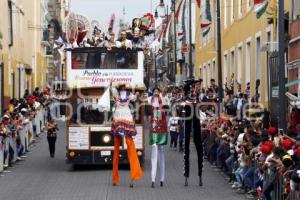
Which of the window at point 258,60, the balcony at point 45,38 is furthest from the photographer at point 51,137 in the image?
the balcony at point 45,38

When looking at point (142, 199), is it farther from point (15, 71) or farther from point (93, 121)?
point (15, 71)

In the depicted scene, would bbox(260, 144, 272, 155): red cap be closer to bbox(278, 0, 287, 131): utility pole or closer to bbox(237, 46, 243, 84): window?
bbox(278, 0, 287, 131): utility pole

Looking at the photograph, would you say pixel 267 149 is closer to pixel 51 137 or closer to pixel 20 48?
pixel 51 137

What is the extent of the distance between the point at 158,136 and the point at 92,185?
6.42ft

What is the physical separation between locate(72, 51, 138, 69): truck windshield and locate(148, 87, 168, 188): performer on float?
448cm

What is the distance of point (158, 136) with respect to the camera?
17422 millimetres

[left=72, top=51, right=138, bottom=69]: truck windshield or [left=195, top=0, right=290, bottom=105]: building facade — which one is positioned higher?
[left=195, top=0, right=290, bottom=105]: building facade

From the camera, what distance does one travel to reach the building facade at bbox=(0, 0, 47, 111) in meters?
37.1

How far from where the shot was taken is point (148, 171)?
823 inches

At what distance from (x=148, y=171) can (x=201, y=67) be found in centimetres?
2929

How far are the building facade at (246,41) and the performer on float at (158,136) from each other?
16.2 feet

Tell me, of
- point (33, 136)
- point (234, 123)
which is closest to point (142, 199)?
point (234, 123)

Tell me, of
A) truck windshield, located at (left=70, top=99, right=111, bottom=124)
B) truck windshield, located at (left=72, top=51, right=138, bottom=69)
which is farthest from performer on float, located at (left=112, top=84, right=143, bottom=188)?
truck windshield, located at (left=72, top=51, right=138, bottom=69)

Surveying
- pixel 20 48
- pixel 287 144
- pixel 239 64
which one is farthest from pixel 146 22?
pixel 20 48
